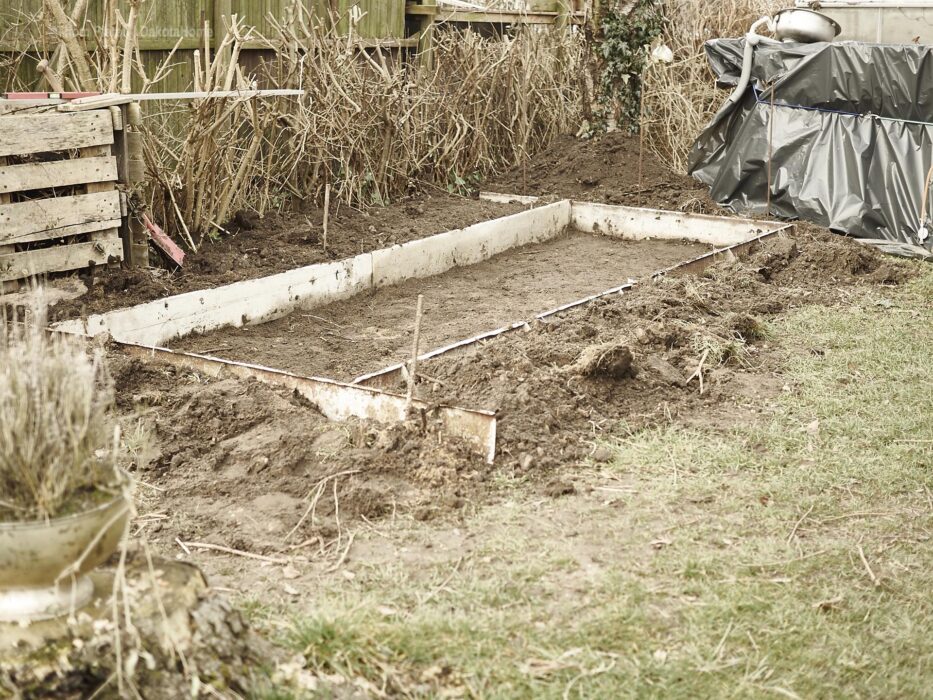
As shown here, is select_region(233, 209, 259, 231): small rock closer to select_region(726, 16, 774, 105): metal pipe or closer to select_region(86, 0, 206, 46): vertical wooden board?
select_region(86, 0, 206, 46): vertical wooden board

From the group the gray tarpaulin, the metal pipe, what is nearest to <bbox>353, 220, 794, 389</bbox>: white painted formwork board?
the gray tarpaulin

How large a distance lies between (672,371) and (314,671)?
123 inches

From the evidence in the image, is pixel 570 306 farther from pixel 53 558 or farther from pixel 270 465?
pixel 53 558

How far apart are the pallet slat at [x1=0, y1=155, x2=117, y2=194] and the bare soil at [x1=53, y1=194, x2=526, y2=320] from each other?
569 mm

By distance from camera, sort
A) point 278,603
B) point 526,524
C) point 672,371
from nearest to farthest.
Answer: point 278,603 < point 526,524 < point 672,371

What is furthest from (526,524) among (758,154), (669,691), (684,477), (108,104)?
(758,154)

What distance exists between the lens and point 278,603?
3346 mm

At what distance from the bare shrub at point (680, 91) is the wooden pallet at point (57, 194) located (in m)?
6.28

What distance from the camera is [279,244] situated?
7734mm

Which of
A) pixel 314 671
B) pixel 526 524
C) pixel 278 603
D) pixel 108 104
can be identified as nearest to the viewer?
pixel 314 671

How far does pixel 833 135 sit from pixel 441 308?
4.52 metres

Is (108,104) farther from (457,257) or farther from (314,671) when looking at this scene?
(314,671)

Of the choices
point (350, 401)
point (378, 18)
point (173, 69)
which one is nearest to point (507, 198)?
point (378, 18)

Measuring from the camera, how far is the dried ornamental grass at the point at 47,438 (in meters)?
2.42
